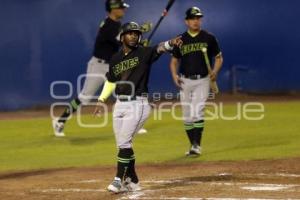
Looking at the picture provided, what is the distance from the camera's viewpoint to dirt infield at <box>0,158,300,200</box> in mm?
7812

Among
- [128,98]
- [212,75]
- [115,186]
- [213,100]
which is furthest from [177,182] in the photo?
[213,100]

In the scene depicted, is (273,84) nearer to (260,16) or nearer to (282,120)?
(260,16)

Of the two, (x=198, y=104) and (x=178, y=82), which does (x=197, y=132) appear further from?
(x=178, y=82)

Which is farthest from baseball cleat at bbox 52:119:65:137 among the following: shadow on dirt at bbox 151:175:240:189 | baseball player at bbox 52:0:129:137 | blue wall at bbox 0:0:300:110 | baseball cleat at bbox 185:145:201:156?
shadow on dirt at bbox 151:175:240:189

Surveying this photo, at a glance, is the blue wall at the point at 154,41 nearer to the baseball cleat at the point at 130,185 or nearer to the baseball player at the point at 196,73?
the baseball player at the point at 196,73

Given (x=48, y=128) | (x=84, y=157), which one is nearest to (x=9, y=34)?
(x=48, y=128)

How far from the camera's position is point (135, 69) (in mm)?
8164

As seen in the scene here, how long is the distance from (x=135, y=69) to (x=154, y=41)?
10.6 metres

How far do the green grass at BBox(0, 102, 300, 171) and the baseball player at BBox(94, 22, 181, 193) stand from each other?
2407mm

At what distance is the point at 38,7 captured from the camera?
18.0m

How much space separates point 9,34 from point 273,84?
6.63m

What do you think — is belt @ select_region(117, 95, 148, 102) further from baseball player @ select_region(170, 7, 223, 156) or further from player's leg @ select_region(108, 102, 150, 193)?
baseball player @ select_region(170, 7, 223, 156)

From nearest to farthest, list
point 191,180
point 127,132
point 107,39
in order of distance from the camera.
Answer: point 127,132 → point 191,180 → point 107,39

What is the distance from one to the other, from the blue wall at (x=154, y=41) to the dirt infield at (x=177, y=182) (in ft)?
26.8
